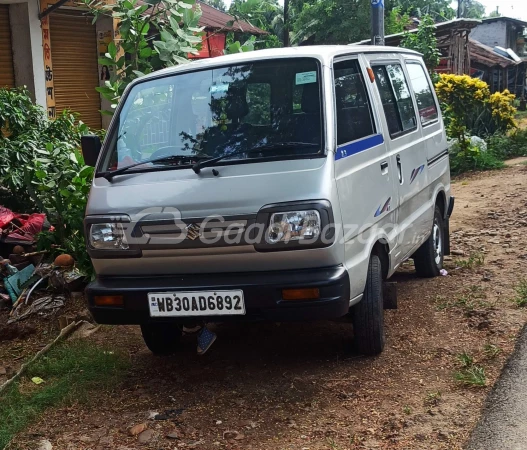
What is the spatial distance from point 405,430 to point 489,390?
701 mm

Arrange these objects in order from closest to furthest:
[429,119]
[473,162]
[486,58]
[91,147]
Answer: [91,147] → [429,119] → [473,162] → [486,58]

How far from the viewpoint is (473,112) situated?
47.3ft

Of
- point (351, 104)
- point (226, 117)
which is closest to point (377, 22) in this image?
point (351, 104)

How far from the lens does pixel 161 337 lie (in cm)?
498

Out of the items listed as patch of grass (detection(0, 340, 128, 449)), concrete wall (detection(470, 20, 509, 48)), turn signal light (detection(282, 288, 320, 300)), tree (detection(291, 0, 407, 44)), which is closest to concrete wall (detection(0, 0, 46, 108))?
patch of grass (detection(0, 340, 128, 449))

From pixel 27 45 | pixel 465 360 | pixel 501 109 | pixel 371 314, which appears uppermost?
pixel 27 45

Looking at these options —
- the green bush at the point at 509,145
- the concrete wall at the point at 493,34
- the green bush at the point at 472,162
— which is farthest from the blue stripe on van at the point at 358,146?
the concrete wall at the point at 493,34

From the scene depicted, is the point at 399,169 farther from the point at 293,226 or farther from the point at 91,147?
the point at 91,147

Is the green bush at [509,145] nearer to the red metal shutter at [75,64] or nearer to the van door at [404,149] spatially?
the red metal shutter at [75,64]

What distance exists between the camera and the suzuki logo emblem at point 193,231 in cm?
398

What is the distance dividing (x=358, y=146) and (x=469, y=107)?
10.4 meters

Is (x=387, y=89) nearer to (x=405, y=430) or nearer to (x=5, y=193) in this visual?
(x=405, y=430)

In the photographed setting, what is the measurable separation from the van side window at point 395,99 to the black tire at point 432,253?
1128 millimetres

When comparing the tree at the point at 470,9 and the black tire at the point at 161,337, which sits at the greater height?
the tree at the point at 470,9
